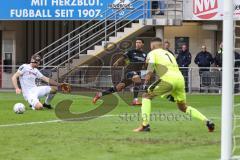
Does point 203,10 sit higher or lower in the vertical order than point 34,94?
higher

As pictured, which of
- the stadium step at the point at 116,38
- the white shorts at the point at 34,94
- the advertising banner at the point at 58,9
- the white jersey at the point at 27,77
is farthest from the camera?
the advertising banner at the point at 58,9

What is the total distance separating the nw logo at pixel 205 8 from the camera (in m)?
28.5

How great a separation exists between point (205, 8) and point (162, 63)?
616 inches

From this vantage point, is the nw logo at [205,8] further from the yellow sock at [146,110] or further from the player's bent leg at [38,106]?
the yellow sock at [146,110]

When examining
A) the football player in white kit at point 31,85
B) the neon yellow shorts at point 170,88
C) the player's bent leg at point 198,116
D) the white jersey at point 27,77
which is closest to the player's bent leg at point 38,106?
the football player in white kit at point 31,85

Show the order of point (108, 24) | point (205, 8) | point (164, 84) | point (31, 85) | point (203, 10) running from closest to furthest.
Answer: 1. point (164, 84)
2. point (31, 85)
3. point (205, 8)
4. point (203, 10)
5. point (108, 24)

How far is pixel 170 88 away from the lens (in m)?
13.5

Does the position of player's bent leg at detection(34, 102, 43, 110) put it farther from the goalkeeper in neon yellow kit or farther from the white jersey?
the goalkeeper in neon yellow kit

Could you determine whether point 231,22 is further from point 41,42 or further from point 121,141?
point 41,42

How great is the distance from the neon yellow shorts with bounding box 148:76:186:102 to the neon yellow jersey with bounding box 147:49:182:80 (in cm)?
10

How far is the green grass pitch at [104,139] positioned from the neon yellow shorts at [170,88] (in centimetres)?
72

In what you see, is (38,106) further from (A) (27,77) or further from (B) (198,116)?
(B) (198,116)

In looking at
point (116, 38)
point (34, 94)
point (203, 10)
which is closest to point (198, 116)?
point (34, 94)

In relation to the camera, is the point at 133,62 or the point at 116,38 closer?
the point at 133,62
